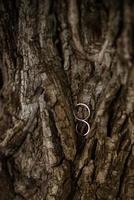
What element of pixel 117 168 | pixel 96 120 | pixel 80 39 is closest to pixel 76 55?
pixel 80 39

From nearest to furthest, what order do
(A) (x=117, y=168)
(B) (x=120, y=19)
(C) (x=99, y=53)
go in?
(B) (x=120, y=19) → (C) (x=99, y=53) → (A) (x=117, y=168)

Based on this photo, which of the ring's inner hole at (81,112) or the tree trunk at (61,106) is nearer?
the tree trunk at (61,106)

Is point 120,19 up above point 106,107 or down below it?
above

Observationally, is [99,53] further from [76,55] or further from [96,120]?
[96,120]

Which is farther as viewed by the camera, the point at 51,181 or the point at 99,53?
the point at 51,181

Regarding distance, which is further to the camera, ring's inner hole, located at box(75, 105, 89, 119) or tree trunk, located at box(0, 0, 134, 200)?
ring's inner hole, located at box(75, 105, 89, 119)

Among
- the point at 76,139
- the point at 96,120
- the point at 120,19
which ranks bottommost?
the point at 76,139

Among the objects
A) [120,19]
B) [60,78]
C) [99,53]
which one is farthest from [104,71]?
[120,19]

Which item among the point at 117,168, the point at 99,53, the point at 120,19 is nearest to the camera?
the point at 120,19
